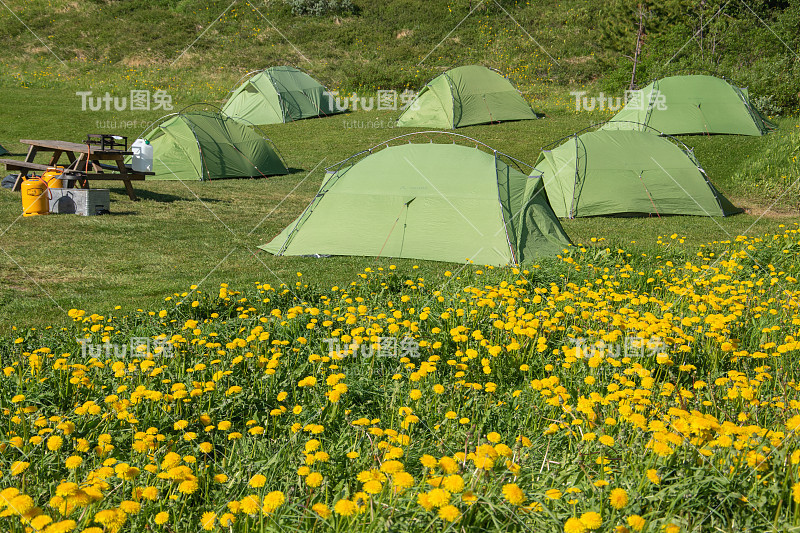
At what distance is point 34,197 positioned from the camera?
10625 millimetres

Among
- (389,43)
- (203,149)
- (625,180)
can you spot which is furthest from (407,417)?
(389,43)

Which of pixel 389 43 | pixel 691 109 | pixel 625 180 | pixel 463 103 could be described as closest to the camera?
pixel 625 180

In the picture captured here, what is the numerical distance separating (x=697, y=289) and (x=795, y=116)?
1936 cm

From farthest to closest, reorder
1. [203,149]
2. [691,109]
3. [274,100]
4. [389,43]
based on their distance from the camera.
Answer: [389,43] < [274,100] < [691,109] < [203,149]

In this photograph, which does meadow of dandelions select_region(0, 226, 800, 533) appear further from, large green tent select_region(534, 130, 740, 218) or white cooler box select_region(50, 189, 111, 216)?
large green tent select_region(534, 130, 740, 218)

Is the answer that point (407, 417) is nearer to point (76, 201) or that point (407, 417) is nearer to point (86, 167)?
point (76, 201)

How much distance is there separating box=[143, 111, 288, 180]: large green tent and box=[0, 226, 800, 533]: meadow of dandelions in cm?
985

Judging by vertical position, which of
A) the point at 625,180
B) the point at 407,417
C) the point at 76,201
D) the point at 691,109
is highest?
the point at 691,109

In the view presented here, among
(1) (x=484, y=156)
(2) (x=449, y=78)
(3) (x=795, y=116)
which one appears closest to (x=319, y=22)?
(2) (x=449, y=78)

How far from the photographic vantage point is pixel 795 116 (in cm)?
2255

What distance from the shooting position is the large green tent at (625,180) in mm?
13102

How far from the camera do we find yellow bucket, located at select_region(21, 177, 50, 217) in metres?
10.6

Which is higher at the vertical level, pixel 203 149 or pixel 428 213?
pixel 203 149

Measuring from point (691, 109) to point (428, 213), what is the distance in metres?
14.6
